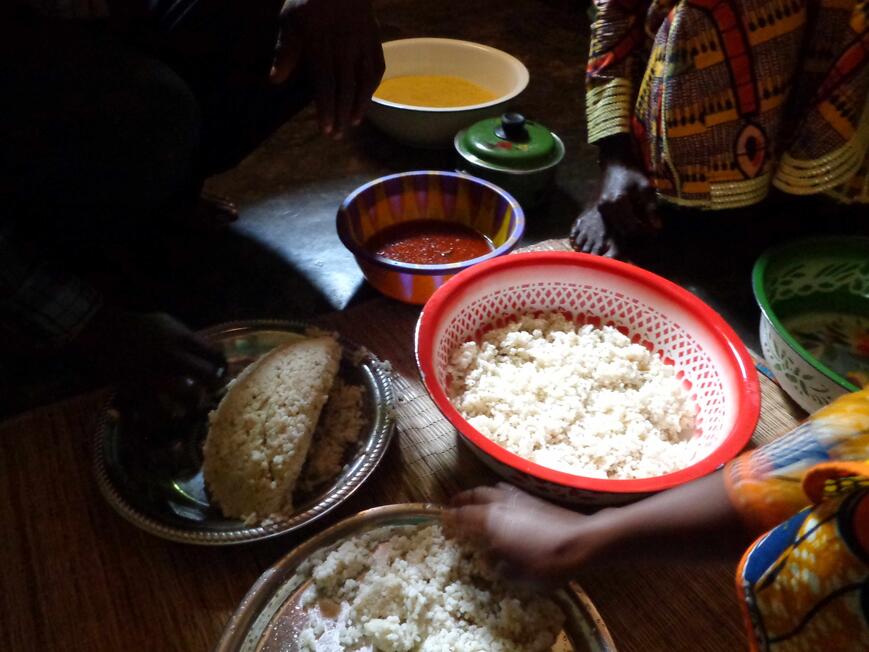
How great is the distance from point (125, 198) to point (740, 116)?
1231 mm

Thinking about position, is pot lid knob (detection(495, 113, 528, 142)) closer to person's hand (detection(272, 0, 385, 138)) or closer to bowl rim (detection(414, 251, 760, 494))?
person's hand (detection(272, 0, 385, 138))

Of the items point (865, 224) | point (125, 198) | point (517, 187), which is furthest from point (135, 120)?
point (865, 224)

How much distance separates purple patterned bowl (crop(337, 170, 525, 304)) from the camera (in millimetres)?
1218

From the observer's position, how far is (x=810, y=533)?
50 cm

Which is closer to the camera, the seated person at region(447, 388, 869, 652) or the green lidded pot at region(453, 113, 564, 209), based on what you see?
the seated person at region(447, 388, 869, 652)

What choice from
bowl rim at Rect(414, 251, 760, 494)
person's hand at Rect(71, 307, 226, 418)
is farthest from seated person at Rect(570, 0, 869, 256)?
person's hand at Rect(71, 307, 226, 418)

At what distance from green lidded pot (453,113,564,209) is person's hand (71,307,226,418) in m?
0.92

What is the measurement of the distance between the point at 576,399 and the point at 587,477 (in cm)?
21

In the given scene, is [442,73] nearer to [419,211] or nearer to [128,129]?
[419,211]

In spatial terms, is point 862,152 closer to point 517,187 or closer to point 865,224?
point 865,224

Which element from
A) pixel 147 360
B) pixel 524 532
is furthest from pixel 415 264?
pixel 524 532

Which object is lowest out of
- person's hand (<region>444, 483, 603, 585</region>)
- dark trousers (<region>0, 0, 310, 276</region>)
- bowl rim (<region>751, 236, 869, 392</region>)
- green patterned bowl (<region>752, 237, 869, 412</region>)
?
green patterned bowl (<region>752, 237, 869, 412</region>)

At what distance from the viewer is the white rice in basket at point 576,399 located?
0.88m

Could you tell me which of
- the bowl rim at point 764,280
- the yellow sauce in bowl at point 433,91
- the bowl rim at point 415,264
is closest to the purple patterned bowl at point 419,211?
the bowl rim at point 415,264
